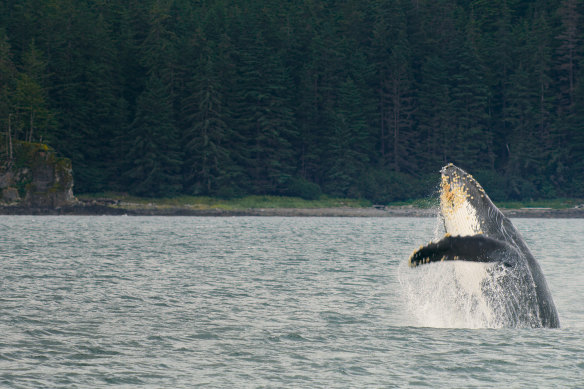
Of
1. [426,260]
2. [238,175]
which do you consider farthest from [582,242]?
[238,175]

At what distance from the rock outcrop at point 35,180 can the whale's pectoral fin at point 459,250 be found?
8105cm

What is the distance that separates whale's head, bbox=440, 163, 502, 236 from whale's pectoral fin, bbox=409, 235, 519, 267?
93 centimetres

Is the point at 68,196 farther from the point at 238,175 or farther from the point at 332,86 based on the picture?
the point at 332,86

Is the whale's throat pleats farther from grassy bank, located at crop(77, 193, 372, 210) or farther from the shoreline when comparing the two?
grassy bank, located at crop(77, 193, 372, 210)

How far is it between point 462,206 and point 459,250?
144 centimetres

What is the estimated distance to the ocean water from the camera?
13812 millimetres

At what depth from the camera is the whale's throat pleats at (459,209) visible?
14.0 m

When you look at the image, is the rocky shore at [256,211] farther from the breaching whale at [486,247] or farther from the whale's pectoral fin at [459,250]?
the whale's pectoral fin at [459,250]

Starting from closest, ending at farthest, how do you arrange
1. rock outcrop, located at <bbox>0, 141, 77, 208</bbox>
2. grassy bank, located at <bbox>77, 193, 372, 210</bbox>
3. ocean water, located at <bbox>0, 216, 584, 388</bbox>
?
ocean water, located at <bbox>0, 216, 584, 388</bbox> < rock outcrop, located at <bbox>0, 141, 77, 208</bbox> < grassy bank, located at <bbox>77, 193, 372, 210</bbox>

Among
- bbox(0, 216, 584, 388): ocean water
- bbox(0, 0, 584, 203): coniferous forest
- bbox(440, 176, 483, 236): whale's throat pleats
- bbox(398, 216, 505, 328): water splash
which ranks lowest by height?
bbox(0, 216, 584, 388): ocean water

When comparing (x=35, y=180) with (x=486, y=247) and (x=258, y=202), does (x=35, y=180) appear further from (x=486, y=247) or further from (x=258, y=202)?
(x=486, y=247)

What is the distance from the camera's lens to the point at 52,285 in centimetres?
2681

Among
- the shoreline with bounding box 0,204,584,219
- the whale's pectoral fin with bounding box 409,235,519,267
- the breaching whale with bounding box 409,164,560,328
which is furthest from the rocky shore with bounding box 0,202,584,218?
the whale's pectoral fin with bounding box 409,235,519,267

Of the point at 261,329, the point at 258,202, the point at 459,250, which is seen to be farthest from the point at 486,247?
the point at 258,202
